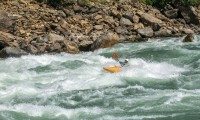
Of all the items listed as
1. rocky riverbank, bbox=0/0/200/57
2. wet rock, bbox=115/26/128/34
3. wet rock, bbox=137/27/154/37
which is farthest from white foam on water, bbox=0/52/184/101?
wet rock, bbox=137/27/154/37

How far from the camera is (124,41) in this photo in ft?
73.5

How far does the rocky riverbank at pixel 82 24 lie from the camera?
1989cm

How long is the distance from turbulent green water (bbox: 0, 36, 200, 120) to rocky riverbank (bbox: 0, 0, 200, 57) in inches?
46.9

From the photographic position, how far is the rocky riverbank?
783 inches

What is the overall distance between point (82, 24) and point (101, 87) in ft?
33.1

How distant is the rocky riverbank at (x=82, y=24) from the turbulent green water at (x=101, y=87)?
119 centimetres

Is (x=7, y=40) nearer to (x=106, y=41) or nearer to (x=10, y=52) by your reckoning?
(x=10, y=52)

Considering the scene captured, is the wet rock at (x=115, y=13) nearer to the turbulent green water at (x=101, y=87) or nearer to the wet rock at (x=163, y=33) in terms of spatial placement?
the wet rock at (x=163, y=33)

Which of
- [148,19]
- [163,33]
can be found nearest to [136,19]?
[148,19]

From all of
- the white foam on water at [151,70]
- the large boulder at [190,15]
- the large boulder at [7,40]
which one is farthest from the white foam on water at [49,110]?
the large boulder at [190,15]

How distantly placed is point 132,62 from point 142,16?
294 inches

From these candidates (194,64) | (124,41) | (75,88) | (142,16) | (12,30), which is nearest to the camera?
(75,88)

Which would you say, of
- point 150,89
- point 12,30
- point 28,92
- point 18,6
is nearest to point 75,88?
point 28,92

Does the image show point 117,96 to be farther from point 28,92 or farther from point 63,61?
point 63,61
